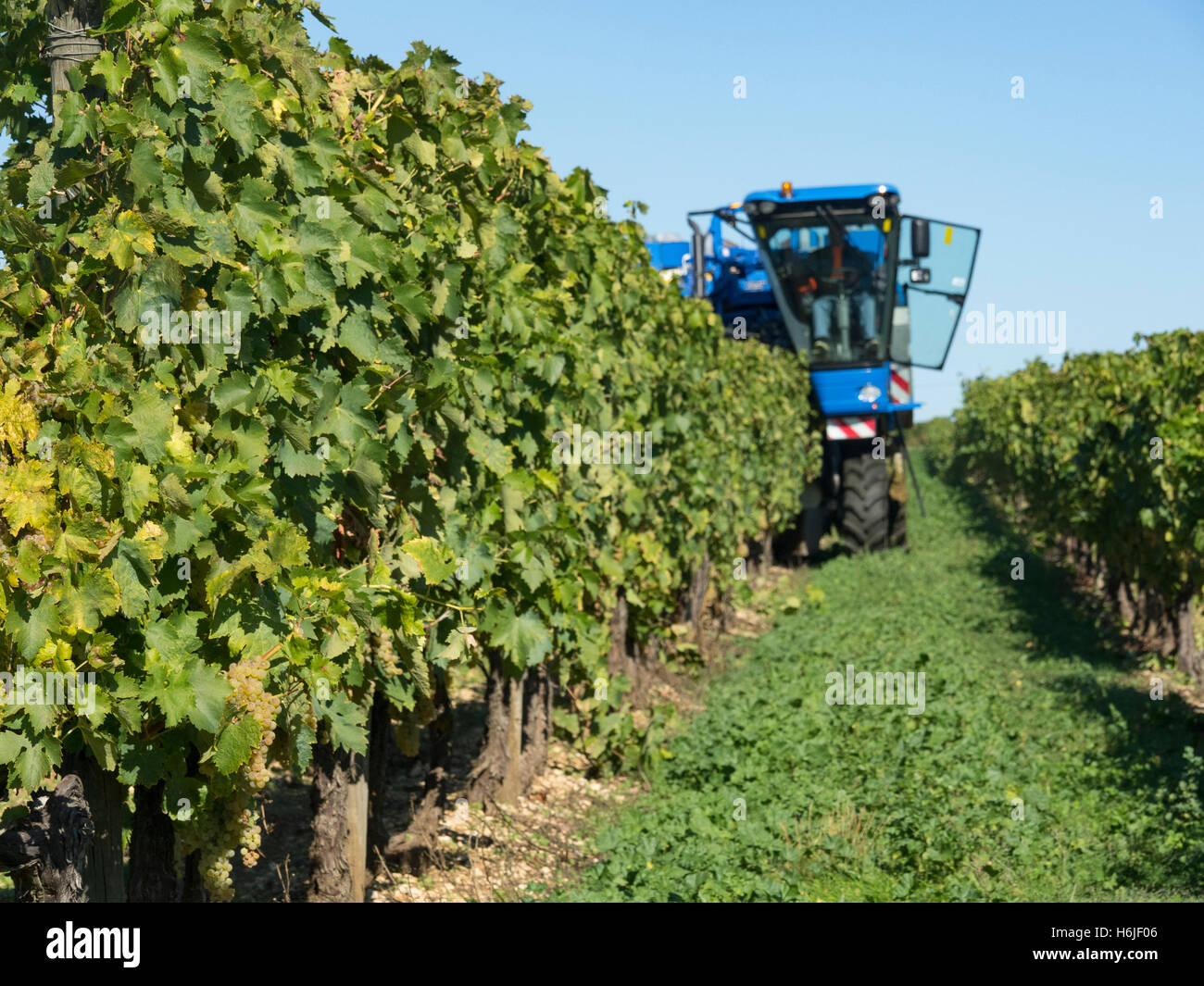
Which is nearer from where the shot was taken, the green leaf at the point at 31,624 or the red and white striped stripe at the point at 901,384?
the green leaf at the point at 31,624

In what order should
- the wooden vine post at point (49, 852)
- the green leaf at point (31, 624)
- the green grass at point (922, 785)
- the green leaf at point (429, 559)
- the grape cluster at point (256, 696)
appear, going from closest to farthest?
the green leaf at point (31, 624) < the wooden vine post at point (49, 852) < the grape cluster at point (256, 696) < the green leaf at point (429, 559) < the green grass at point (922, 785)

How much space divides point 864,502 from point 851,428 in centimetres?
91

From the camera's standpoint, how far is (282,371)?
3207 mm

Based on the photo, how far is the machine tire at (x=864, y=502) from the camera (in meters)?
14.5

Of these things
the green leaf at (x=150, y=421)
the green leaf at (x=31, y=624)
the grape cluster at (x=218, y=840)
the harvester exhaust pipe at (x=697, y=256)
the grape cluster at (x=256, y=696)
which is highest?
the harvester exhaust pipe at (x=697, y=256)

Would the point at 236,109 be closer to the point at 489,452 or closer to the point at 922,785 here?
the point at 489,452

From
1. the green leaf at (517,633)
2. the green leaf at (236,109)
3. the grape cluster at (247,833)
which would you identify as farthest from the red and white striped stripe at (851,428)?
the green leaf at (236,109)

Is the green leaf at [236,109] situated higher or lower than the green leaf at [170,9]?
lower

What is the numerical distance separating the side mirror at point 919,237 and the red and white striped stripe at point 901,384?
169 cm

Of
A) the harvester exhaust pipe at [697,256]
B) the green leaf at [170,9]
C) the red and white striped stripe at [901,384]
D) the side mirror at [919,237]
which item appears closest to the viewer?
the green leaf at [170,9]

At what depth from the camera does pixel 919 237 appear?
42.2 ft

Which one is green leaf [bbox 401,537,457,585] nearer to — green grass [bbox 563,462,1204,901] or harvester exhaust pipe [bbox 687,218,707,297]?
green grass [bbox 563,462,1204,901]

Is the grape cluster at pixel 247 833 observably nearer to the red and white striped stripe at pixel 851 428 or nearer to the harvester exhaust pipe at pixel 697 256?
the harvester exhaust pipe at pixel 697 256

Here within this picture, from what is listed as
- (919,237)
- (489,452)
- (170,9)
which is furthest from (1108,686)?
(170,9)
